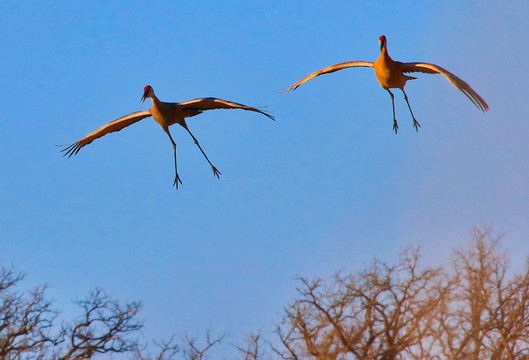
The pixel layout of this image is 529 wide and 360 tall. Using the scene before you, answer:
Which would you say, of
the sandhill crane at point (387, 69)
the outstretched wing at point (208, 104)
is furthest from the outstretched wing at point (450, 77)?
the outstretched wing at point (208, 104)

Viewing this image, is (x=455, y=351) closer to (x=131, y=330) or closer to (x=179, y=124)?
(x=131, y=330)

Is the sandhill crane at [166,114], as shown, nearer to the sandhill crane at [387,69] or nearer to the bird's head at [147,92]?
the bird's head at [147,92]

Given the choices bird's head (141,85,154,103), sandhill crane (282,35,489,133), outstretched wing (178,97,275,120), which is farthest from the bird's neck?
bird's head (141,85,154,103)

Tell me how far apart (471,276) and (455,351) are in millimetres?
2936

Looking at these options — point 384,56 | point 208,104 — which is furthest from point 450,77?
point 208,104

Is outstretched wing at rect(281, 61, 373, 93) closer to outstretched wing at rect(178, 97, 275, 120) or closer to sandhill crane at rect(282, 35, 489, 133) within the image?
sandhill crane at rect(282, 35, 489, 133)

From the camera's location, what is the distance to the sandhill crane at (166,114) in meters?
11.8

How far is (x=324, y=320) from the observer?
85.4 ft

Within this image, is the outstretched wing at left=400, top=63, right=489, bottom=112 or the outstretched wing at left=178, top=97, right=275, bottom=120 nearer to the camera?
the outstretched wing at left=400, top=63, right=489, bottom=112

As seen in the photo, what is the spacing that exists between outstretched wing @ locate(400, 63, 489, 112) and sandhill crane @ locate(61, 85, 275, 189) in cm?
289

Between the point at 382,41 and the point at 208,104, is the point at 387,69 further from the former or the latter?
the point at 208,104

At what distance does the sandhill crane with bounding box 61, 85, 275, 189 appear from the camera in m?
11.8

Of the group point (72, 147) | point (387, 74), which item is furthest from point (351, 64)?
point (72, 147)

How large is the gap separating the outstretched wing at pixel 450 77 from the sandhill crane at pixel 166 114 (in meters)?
2.89
